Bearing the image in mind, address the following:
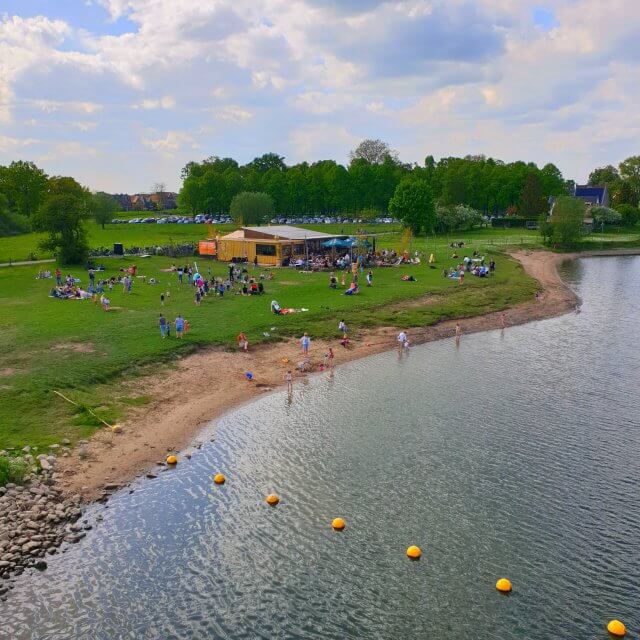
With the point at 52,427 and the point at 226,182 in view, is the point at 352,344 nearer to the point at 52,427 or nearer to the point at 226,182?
the point at 52,427

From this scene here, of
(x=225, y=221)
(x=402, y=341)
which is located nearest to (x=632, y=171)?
(x=225, y=221)

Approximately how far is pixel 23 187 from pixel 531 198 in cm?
10406

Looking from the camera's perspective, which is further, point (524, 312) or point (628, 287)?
point (628, 287)

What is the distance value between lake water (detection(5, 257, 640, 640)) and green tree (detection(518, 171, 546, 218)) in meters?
105

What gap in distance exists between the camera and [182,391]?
31.3 meters

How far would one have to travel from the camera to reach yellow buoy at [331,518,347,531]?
19.9 meters

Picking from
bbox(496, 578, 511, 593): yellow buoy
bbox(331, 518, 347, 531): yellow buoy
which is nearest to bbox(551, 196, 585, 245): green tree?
bbox(331, 518, 347, 531): yellow buoy

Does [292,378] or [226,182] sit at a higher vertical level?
[226,182]

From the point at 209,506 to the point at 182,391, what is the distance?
35.4 feet

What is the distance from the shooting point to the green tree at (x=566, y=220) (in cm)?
9419

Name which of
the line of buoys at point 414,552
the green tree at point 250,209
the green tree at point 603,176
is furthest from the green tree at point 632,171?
the line of buoys at point 414,552

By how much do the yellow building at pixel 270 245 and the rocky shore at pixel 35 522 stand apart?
46.2m

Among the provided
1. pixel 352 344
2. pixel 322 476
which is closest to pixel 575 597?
pixel 322 476

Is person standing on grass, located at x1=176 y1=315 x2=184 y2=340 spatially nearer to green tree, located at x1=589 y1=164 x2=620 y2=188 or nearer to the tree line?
the tree line
